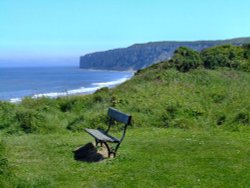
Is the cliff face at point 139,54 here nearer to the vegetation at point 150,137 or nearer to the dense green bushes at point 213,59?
the dense green bushes at point 213,59

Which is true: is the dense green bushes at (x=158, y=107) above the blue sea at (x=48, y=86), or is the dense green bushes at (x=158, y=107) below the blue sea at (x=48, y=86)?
above

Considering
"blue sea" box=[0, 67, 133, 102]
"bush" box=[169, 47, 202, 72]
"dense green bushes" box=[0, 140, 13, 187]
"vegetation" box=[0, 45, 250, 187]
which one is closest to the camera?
"dense green bushes" box=[0, 140, 13, 187]

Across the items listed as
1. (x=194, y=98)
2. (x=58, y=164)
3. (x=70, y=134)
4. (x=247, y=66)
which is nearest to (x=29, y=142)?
(x=70, y=134)

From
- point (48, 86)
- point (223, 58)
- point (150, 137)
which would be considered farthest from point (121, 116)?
point (48, 86)

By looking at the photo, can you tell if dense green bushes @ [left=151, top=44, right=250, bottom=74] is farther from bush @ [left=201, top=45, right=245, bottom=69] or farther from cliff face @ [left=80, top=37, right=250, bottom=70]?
cliff face @ [left=80, top=37, right=250, bottom=70]

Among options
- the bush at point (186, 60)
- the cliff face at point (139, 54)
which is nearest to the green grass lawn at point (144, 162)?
the bush at point (186, 60)

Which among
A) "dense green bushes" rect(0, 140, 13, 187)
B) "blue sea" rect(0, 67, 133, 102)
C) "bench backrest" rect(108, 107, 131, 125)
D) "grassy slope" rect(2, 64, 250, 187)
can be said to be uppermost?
"bench backrest" rect(108, 107, 131, 125)

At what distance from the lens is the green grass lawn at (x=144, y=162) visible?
26.1 feet

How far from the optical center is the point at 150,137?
40.5ft

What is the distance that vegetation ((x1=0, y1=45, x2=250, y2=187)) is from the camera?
8.15m

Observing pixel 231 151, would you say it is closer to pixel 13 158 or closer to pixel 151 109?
pixel 13 158

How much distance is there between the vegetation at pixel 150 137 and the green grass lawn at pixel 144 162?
0.02 m

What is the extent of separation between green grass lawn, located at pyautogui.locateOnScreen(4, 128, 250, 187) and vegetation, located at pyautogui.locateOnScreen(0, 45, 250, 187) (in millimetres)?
17

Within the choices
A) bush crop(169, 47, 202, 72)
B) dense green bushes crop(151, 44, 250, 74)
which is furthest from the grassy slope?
bush crop(169, 47, 202, 72)
